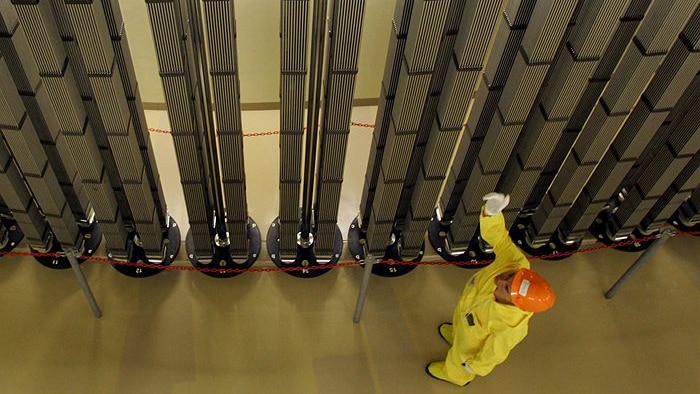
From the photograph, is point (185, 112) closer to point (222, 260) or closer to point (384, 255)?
point (222, 260)

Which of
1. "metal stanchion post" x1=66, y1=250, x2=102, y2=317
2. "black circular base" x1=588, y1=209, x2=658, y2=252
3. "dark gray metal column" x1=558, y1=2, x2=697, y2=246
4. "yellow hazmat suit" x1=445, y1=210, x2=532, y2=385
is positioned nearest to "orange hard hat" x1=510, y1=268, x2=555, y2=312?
"yellow hazmat suit" x1=445, y1=210, x2=532, y2=385

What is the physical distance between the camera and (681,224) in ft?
30.1

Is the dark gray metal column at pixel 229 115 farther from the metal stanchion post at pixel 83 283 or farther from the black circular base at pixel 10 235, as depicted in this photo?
the black circular base at pixel 10 235

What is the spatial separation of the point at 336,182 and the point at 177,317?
254 cm

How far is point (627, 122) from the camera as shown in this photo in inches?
288

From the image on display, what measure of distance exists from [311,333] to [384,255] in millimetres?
1415

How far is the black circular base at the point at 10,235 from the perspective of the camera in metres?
8.26

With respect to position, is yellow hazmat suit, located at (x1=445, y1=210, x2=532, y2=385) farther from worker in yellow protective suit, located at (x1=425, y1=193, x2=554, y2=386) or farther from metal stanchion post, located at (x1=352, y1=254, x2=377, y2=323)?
metal stanchion post, located at (x1=352, y1=254, x2=377, y2=323)

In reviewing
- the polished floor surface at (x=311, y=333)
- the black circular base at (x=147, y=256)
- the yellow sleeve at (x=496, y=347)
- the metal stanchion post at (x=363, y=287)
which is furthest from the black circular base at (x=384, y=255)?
the black circular base at (x=147, y=256)

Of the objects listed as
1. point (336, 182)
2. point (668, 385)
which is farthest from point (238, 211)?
point (668, 385)

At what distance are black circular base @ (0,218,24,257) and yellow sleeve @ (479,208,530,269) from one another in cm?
572

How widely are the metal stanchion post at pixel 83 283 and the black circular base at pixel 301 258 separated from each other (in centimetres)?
215

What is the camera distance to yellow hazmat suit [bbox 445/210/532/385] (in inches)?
251

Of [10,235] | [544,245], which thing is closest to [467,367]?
[544,245]
